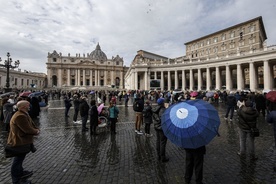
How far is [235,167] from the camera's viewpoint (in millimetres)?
4117

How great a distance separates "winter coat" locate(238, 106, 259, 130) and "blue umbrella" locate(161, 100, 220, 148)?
2.21 meters

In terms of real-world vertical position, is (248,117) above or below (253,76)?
below

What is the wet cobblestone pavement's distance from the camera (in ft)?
12.0

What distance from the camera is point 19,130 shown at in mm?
3254

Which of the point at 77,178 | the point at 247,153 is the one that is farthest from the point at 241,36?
the point at 77,178

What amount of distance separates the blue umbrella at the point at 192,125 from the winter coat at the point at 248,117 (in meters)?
2.21

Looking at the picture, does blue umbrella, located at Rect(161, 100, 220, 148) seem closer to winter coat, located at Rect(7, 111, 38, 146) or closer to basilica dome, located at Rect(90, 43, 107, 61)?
winter coat, located at Rect(7, 111, 38, 146)

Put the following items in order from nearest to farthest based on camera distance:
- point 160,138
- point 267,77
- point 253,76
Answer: point 160,138
point 267,77
point 253,76

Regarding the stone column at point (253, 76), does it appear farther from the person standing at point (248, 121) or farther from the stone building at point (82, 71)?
the stone building at point (82, 71)

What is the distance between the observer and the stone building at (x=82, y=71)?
86.4 metres

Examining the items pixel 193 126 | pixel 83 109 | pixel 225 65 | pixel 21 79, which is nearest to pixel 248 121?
pixel 193 126

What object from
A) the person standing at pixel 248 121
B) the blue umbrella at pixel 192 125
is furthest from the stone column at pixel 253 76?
the blue umbrella at pixel 192 125

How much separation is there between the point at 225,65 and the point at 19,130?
42.3 m

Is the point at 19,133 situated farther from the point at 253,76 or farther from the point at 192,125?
the point at 253,76
